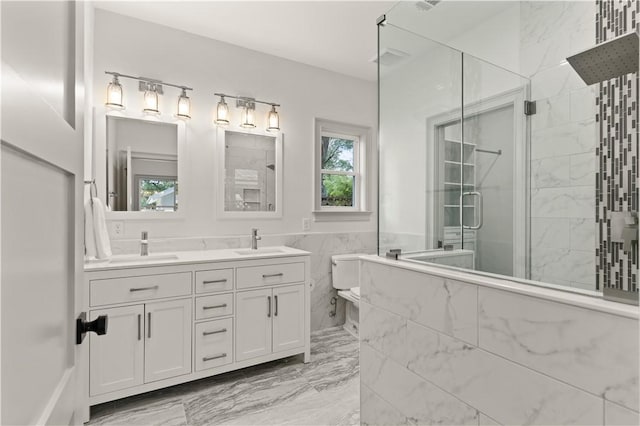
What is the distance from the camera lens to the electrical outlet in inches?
89.0

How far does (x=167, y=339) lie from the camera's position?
6.45ft

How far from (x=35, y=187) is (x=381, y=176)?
1605 mm

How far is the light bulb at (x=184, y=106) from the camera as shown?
244cm

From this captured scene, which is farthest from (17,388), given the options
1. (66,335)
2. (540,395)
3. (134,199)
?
(134,199)

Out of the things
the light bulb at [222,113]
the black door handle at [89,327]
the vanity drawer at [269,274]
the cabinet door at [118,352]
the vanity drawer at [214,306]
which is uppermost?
the light bulb at [222,113]

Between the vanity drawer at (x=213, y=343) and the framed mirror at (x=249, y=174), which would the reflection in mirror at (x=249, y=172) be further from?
the vanity drawer at (x=213, y=343)

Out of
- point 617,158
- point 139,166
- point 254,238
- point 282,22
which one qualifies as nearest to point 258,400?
point 254,238

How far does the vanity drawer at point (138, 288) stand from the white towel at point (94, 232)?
0.20 metres

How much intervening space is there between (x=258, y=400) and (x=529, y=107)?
247 cm

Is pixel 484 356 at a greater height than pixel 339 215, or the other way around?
pixel 339 215

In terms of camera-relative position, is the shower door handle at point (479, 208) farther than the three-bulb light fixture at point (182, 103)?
No

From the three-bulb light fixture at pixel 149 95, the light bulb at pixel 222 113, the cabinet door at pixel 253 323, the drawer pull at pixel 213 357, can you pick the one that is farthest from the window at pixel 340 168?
the drawer pull at pixel 213 357

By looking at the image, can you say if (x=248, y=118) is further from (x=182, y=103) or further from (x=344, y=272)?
(x=344, y=272)

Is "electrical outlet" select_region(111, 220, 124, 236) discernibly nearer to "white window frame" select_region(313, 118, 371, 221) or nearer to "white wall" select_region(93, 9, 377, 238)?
"white wall" select_region(93, 9, 377, 238)
